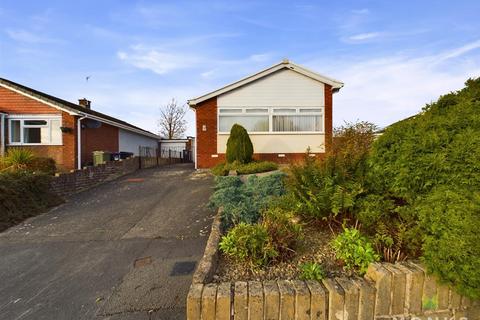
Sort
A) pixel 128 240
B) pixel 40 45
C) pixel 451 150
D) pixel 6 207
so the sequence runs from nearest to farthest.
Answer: pixel 451 150, pixel 128 240, pixel 6 207, pixel 40 45

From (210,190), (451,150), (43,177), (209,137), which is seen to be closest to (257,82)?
(209,137)

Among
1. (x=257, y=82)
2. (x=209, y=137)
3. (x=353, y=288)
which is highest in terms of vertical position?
(x=257, y=82)

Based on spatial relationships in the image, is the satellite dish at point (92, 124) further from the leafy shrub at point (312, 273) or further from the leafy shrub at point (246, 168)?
the leafy shrub at point (312, 273)

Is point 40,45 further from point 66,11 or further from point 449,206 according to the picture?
point 449,206

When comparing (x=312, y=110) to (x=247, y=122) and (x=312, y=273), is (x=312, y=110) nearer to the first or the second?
(x=247, y=122)

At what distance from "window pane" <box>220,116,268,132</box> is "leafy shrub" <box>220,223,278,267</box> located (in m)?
10.2

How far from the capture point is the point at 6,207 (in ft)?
19.8

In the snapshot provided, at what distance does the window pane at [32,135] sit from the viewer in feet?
41.6

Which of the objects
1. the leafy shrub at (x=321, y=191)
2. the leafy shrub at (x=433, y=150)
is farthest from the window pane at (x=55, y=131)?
the leafy shrub at (x=433, y=150)

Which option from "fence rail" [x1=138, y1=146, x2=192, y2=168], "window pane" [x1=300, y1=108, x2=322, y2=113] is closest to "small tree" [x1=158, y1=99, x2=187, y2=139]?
"fence rail" [x1=138, y1=146, x2=192, y2=168]

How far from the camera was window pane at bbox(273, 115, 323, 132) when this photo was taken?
1263 centimetres

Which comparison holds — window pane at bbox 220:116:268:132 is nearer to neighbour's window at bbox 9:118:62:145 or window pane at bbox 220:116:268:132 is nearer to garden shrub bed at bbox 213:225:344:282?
neighbour's window at bbox 9:118:62:145

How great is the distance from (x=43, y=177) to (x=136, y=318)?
22.5ft

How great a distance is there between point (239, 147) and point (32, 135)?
1026 centimetres
